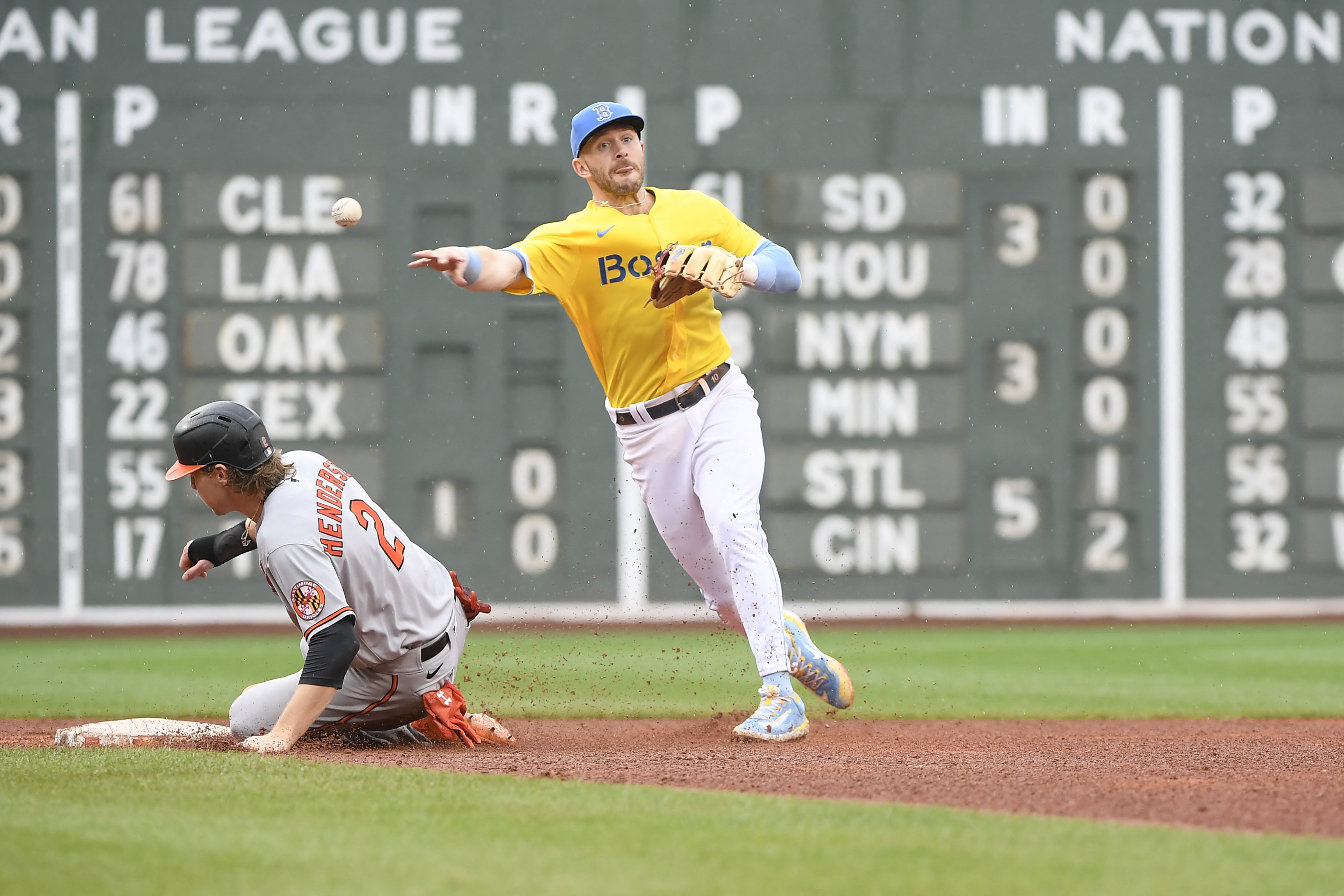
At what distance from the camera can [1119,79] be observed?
899 centimetres

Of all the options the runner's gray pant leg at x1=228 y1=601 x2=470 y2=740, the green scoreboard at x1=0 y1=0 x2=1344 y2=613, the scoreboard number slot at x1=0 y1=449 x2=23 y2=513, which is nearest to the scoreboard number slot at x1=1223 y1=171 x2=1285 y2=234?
the green scoreboard at x1=0 y1=0 x2=1344 y2=613

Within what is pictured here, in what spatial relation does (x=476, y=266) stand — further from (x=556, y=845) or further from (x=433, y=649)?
(x=556, y=845)

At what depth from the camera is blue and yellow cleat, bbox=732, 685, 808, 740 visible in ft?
13.6

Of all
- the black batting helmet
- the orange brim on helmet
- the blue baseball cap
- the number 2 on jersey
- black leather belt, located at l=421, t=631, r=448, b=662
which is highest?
the blue baseball cap

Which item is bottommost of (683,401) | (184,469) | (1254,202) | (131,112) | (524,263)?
(184,469)

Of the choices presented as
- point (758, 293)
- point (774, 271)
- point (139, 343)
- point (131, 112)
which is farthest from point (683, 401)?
point (131, 112)

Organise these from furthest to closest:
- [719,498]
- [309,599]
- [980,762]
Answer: [719,498] < [980,762] < [309,599]

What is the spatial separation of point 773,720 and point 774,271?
125cm

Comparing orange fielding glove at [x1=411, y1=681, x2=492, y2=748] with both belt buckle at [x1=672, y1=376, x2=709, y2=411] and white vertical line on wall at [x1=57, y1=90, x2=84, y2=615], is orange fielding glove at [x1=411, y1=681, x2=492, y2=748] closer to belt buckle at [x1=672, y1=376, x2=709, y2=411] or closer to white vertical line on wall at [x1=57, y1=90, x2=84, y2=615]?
belt buckle at [x1=672, y1=376, x2=709, y2=411]

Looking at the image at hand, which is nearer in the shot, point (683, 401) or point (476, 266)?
point (476, 266)

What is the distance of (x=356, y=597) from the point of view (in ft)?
12.9

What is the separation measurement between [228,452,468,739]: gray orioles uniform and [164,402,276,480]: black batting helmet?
0.38 feet

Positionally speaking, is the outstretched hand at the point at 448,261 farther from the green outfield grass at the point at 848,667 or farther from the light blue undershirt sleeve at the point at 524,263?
the green outfield grass at the point at 848,667

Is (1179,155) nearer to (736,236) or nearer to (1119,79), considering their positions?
(1119,79)
